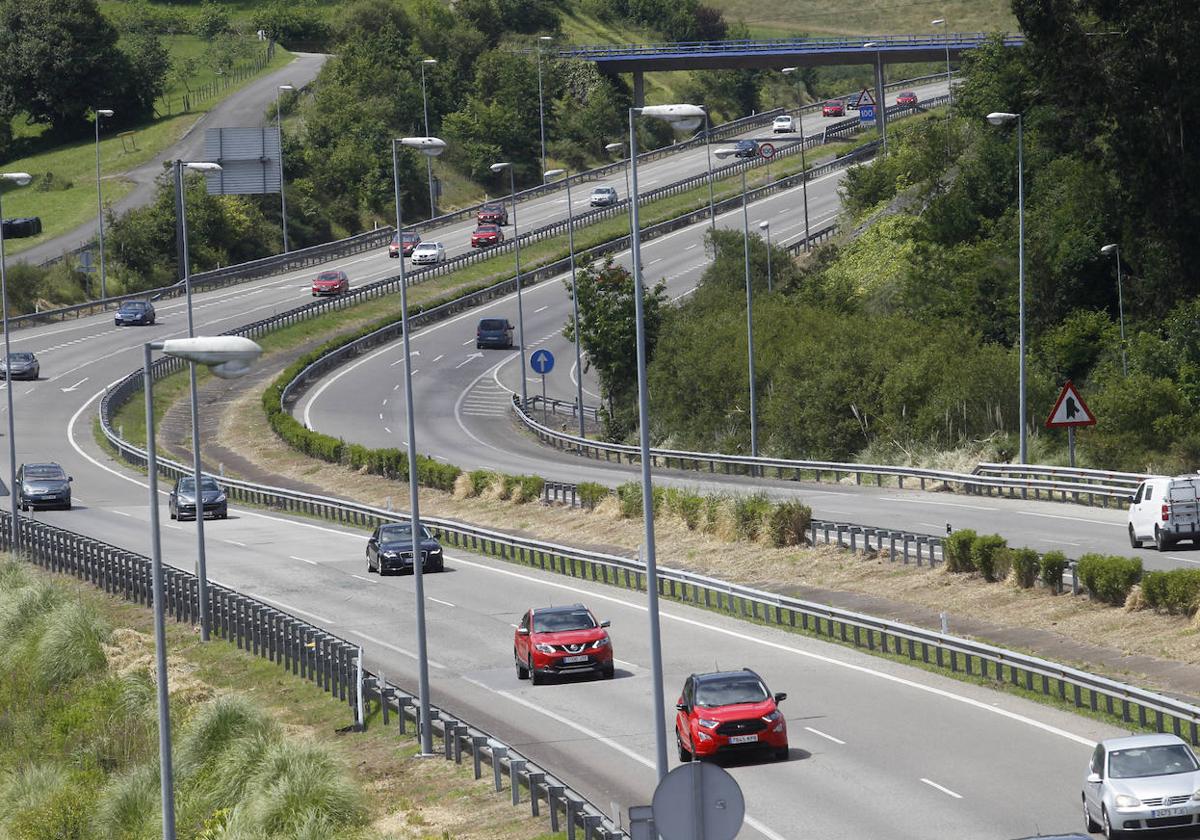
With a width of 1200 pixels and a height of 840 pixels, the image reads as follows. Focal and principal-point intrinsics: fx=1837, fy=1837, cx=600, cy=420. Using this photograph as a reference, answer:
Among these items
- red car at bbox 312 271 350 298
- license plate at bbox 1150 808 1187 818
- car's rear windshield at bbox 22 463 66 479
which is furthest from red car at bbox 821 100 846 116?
license plate at bbox 1150 808 1187 818

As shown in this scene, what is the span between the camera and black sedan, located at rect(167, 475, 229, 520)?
57.7 m

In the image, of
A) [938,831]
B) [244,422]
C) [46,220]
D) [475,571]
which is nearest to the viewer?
[938,831]

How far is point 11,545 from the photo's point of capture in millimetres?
53094

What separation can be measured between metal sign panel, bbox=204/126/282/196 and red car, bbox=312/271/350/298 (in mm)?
6409

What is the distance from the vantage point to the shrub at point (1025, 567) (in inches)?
1431

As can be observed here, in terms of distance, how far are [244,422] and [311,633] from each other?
43294mm

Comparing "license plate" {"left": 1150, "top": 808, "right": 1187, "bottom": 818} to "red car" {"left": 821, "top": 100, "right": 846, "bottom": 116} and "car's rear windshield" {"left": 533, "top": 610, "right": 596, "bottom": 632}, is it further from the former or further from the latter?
"red car" {"left": 821, "top": 100, "right": 846, "bottom": 116}

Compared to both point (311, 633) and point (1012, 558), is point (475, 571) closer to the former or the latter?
point (311, 633)

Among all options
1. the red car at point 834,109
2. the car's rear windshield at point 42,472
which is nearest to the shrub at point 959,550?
the car's rear windshield at point 42,472

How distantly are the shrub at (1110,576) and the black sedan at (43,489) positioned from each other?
3718 centimetres

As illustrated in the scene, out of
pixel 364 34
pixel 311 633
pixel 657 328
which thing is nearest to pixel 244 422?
pixel 657 328

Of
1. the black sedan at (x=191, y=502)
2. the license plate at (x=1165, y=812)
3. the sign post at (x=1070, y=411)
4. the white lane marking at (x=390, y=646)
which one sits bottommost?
the black sedan at (x=191, y=502)

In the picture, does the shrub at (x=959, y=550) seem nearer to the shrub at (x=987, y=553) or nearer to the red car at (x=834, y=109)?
the shrub at (x=987, y=553)

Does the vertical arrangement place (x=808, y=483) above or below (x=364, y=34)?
below
